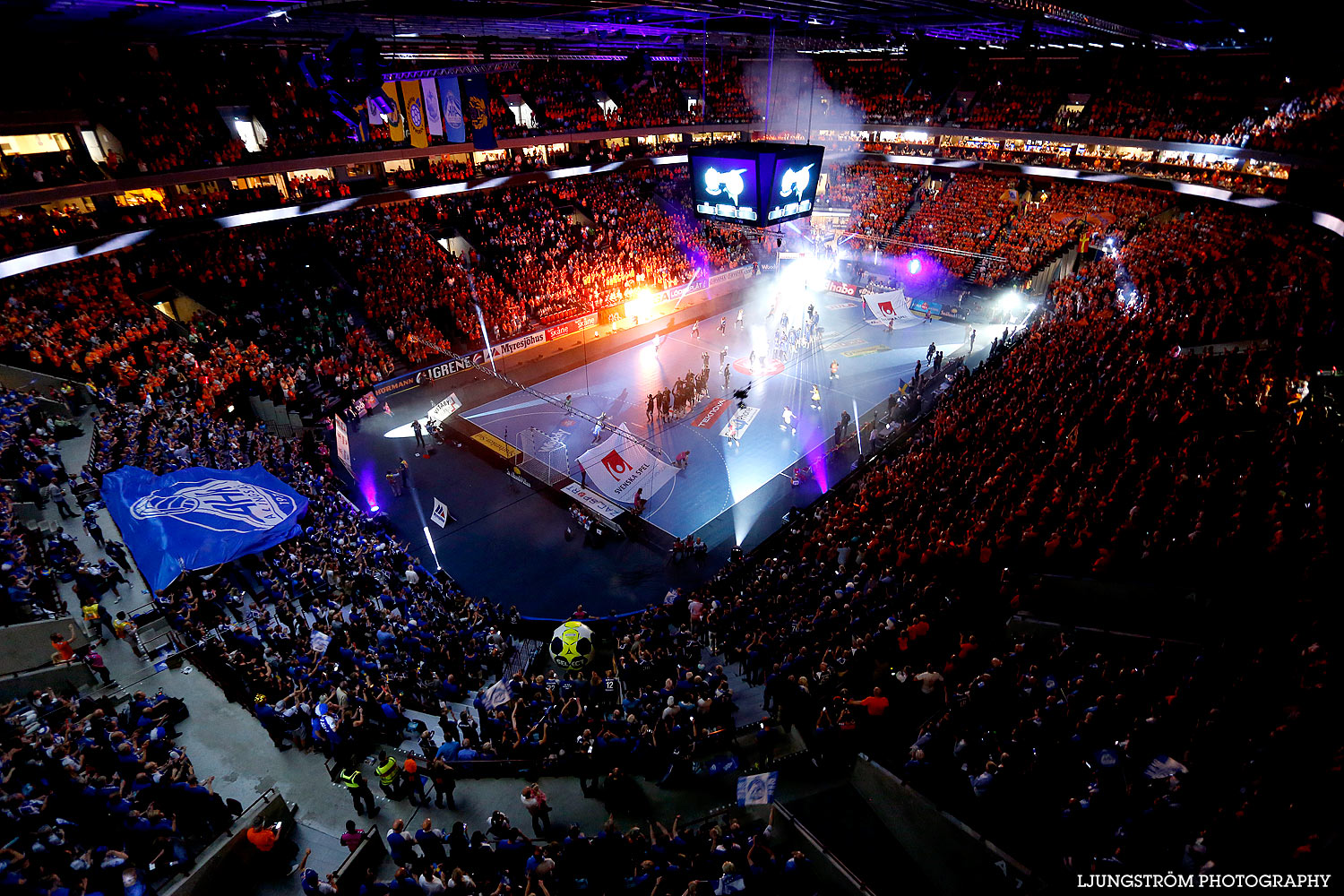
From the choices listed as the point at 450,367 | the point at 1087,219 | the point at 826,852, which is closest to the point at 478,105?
the point at 450,367

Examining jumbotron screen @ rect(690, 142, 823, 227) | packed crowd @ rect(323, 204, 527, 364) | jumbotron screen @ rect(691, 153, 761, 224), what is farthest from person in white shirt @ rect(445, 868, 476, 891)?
packed crowd @ rect(323, 204, 527, 364)

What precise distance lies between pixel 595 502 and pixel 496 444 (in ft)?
17.1

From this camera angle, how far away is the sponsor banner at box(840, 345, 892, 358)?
28.6 m

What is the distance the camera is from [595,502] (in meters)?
18.0

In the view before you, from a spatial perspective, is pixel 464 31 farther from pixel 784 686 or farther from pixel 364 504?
pixel 784 686

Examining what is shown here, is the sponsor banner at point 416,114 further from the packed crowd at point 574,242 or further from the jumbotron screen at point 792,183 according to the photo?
the jumbotron screen at point 792,183

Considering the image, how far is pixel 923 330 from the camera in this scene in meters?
31.6

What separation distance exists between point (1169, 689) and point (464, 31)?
90.4ft

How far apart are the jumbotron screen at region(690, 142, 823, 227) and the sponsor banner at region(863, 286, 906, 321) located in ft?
48.8

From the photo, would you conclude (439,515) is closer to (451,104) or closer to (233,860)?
(233,860)

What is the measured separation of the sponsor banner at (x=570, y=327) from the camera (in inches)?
1153

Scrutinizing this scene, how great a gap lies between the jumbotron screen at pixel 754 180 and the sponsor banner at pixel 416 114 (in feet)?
29.1

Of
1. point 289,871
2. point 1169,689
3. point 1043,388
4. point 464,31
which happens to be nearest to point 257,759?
point 289,871

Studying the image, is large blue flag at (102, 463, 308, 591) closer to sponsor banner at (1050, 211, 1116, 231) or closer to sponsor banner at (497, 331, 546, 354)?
sponsor banner at (497, 331, 546, 354)
